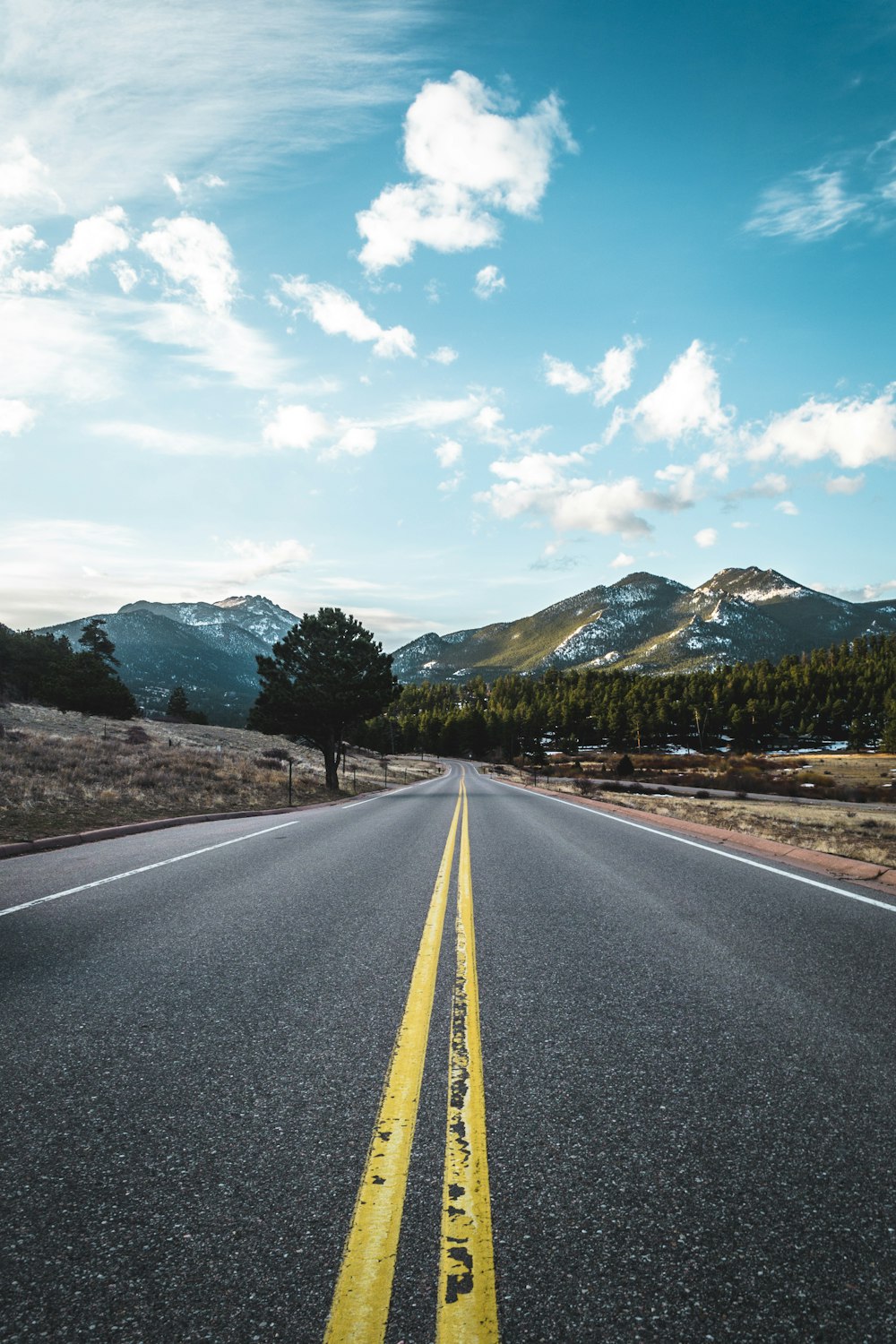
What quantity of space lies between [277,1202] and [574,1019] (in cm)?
204

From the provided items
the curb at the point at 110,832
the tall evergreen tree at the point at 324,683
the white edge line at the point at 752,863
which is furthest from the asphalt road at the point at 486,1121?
the tall evergreen tree at the point at 324,683

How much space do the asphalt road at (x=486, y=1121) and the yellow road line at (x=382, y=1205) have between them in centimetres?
4

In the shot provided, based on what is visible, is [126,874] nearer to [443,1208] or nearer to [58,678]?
[443,1208]

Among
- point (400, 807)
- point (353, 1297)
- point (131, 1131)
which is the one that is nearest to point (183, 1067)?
point (131, 1131)

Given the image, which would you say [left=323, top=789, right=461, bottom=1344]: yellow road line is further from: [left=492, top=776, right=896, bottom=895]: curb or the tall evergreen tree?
the tall evergreen tree

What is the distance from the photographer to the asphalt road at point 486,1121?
5.88 feet

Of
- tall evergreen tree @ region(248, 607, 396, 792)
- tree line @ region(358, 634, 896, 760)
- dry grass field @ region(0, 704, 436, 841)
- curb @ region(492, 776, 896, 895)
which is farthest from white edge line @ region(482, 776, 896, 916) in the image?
tree line @ region(358, 634, 896, 760)

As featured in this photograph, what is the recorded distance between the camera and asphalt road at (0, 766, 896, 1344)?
70.6 inches

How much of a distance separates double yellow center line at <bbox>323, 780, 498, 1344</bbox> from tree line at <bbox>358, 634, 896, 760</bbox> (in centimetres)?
10491

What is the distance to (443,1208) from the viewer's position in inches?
84.4

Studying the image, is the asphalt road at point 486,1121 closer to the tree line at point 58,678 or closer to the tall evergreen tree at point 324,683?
the tall evergreen tree at point 324,683

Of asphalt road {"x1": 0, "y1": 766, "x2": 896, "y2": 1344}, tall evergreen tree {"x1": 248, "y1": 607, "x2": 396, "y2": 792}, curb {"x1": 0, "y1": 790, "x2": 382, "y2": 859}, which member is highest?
tall evergreen tree {"x1": 248, "y1": 607, "x2": 396, "y2": 792}

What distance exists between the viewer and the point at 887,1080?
2998 millimetres

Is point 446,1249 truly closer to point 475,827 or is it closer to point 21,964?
point 21,964
